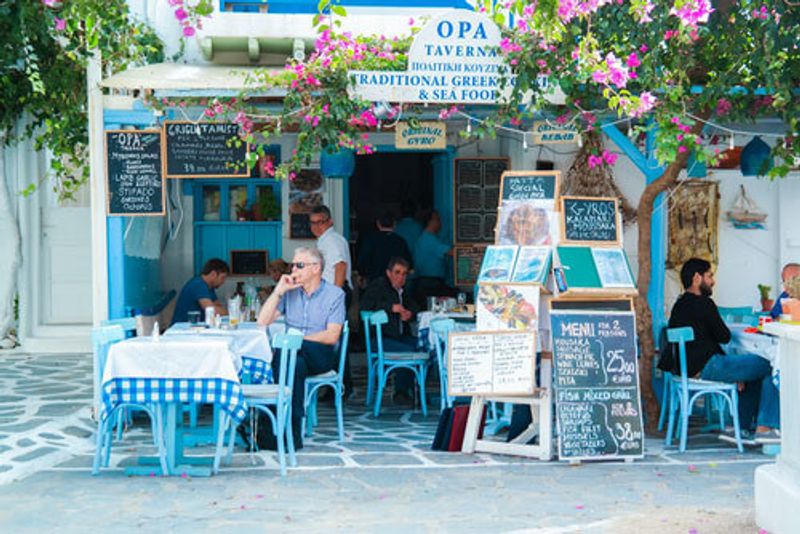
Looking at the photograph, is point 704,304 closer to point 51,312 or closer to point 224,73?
point 224,73

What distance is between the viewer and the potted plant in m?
11.5

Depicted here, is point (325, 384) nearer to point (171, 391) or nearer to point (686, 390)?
point (171, 391)

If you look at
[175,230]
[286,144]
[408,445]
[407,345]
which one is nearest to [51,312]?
[175,230]

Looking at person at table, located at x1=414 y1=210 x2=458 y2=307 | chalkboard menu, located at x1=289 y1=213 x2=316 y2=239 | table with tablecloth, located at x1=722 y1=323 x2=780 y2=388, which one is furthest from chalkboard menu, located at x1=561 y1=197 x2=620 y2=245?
chalkboard menu, located at x1=289 y1=213 x2=316 y2=239

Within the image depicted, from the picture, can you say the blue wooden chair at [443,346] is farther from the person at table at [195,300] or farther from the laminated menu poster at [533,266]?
the person at table at [195,300]

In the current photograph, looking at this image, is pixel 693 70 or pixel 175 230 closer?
pixel 693 70

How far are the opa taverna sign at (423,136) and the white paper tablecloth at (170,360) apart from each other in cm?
330

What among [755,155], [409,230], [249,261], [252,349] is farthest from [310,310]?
[409,230]

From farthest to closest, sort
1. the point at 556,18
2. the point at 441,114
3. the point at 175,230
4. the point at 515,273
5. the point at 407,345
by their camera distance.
→ the point at 175,230
the point at 407,345
the point at 441,114
the point at 515,273
the point at 556,18

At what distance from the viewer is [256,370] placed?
27.8 feet

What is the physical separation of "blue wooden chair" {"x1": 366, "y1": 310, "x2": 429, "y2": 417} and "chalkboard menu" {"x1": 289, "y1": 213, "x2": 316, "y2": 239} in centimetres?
293

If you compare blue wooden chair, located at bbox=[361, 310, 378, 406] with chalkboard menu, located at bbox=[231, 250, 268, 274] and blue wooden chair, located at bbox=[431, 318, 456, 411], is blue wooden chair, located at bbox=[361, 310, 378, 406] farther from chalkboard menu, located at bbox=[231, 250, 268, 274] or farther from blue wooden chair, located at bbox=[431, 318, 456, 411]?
chalkboard menu, located at bbox=[231, 250, 268, 274]

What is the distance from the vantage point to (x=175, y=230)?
12.8m

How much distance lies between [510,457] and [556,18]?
3038 millimetres
